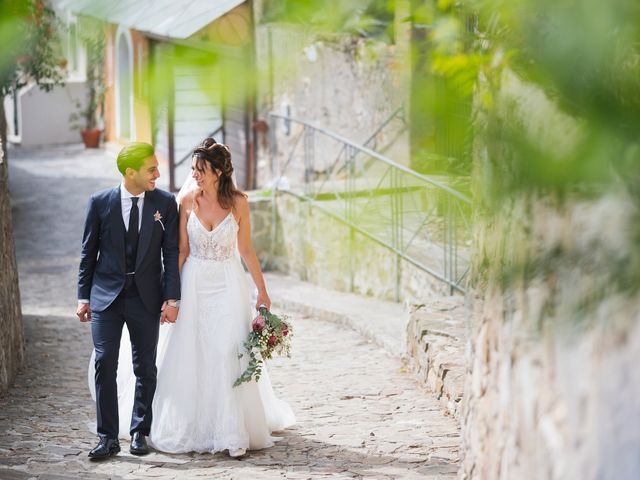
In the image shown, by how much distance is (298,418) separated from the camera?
7.80 m

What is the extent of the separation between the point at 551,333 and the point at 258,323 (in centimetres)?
487

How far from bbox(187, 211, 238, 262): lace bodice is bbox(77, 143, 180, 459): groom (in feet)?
0.56

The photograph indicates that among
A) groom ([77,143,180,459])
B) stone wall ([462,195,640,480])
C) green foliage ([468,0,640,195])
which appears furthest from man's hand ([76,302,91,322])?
green foliage ([468,0,640,195])

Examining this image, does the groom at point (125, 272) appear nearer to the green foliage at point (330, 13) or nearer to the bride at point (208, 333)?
the bride at point (208, 333)

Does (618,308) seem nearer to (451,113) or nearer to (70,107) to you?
(451,113)

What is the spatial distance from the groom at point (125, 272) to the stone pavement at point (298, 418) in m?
0.47

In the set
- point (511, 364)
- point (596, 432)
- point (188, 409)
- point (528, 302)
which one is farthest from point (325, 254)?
point (528, 302)

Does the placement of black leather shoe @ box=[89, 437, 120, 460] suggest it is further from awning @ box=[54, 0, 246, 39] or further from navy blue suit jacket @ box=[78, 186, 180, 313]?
awning @ box=[54, 0, 246, 39]

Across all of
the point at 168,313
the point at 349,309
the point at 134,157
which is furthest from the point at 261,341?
the point at 349,309

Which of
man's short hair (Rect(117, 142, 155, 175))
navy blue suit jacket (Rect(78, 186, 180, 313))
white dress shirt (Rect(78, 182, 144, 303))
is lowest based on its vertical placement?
navy blue suit jacket (Rect(78, 186, 180, 313))

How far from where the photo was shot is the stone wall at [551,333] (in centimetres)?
178

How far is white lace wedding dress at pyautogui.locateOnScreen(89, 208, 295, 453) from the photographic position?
22.3 feet

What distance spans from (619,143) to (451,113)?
1.04 ft

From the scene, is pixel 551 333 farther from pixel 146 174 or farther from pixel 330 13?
pixel 146 174
